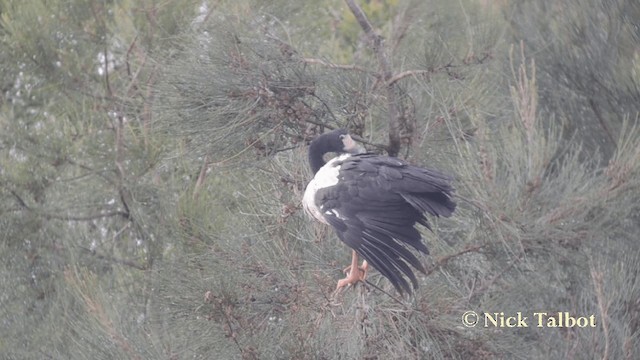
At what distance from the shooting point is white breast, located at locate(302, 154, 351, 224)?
356cm

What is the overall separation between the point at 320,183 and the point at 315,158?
129 mm

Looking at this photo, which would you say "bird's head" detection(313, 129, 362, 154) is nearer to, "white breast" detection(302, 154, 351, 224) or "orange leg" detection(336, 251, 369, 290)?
"white breast" detection(302, 154, 351, 224)

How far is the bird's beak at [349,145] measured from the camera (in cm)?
365

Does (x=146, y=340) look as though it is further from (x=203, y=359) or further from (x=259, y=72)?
(x=259, y=72)

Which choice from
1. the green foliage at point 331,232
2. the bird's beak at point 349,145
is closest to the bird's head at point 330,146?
the bird's beak at point 349,145

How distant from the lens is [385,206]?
346 centimetres

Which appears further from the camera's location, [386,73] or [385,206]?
[386,73]

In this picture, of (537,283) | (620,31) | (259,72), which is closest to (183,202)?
(259,72)

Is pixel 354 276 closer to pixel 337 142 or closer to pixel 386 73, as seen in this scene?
pixel 337 142

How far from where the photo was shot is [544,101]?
5.50m

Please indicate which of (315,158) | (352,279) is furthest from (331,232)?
(352,279)

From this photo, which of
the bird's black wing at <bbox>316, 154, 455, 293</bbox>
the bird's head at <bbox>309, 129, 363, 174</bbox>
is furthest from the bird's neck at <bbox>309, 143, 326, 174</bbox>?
the bird's black wing at <bbox>316, 154, 455, 293</bbox>

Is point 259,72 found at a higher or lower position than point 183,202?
higher

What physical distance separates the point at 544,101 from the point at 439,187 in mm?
2316
